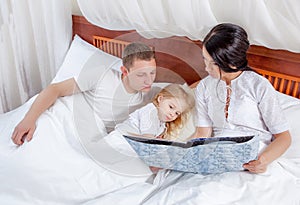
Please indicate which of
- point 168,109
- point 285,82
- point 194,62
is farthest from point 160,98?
→ point 285,82

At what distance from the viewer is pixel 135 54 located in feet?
3.31

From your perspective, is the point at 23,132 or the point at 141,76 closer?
the point at 141,76

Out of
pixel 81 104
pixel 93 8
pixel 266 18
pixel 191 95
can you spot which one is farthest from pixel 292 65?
pixel 93 8

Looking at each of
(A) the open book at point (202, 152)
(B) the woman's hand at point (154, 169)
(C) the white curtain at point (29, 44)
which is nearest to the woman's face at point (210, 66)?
(A) the open book at point (202, 152)

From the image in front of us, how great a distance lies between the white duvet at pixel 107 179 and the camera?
0.90 metres

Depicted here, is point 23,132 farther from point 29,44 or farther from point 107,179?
point 29,44

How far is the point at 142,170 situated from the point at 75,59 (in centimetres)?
79

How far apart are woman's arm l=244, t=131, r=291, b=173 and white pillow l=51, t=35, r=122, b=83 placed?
0.91 m

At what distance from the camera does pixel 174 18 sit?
116 centimetres

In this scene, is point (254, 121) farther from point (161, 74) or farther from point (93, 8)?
point (93, 8)

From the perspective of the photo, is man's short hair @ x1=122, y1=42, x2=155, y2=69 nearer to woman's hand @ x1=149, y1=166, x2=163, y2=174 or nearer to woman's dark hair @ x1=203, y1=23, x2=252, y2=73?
woman's dark hair @ x1=203, y1=23, x2=252, y2=73

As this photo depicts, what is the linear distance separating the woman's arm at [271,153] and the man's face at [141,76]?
0.39 metres

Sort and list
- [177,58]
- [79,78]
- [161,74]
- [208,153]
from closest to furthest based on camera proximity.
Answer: [208,153], [161,74], [177,58], [79,78]

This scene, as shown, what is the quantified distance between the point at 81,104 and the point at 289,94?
0.77 metres
